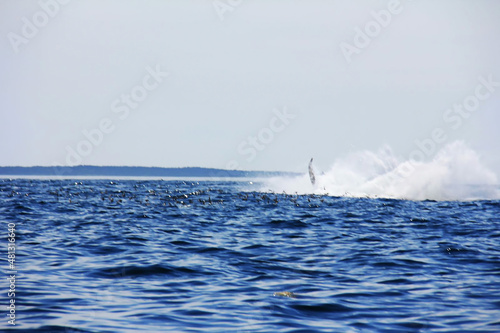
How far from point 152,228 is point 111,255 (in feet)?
24.0

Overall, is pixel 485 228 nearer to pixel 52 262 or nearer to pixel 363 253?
pixel 363 253

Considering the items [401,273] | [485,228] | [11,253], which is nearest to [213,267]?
[401,273]

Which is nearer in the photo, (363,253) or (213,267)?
(213,267)

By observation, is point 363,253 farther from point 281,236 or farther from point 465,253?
point 281,236

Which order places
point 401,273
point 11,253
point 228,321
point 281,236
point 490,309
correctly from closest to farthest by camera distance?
1. point 228,321
2. point 490,309
3. point 401,273
4. point 11,253
5. point 281,236

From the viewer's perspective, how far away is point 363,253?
712 inches

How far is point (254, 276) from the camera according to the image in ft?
47.4

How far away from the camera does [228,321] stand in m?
10.1

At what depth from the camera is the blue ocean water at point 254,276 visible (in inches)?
400

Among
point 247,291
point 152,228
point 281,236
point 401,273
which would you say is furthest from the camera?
point 152,228

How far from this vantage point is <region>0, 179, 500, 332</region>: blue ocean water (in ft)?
33.3

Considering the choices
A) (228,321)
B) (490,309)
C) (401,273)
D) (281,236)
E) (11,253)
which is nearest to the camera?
(228,321)

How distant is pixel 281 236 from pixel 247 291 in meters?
9.78

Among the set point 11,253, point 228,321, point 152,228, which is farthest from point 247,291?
point 152,228
